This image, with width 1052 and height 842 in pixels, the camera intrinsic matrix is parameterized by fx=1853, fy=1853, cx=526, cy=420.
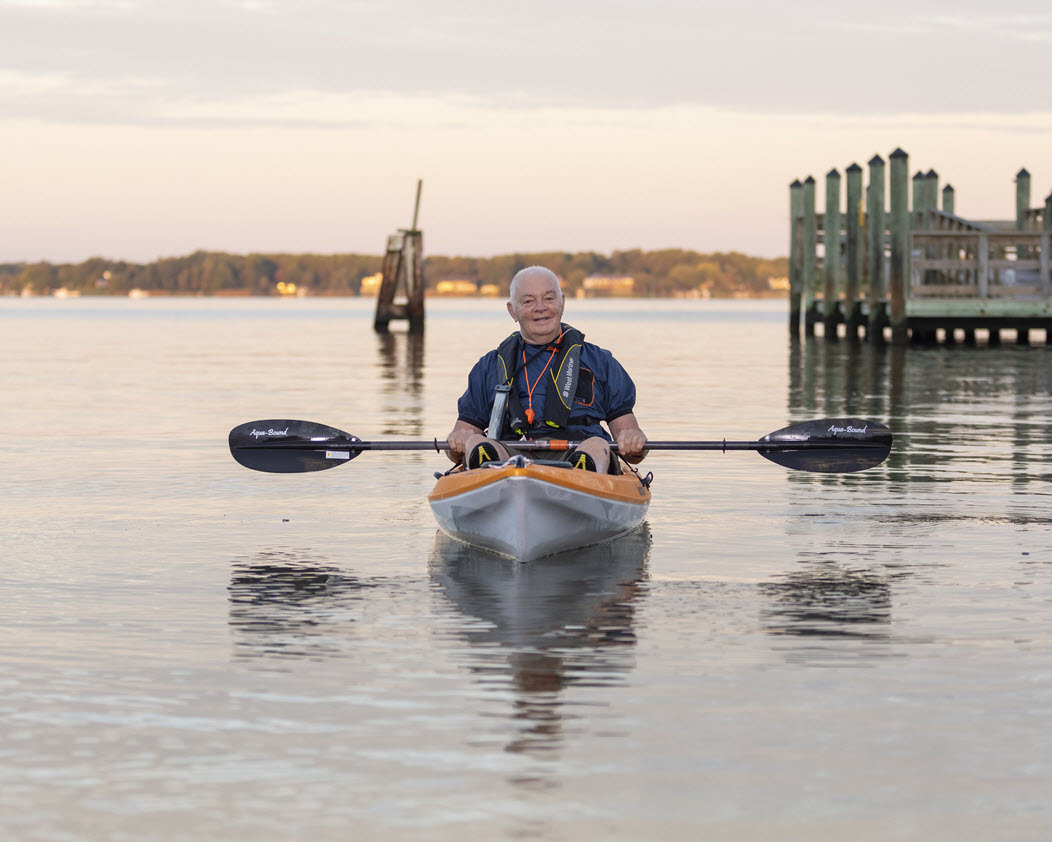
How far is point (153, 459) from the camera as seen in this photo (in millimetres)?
15898

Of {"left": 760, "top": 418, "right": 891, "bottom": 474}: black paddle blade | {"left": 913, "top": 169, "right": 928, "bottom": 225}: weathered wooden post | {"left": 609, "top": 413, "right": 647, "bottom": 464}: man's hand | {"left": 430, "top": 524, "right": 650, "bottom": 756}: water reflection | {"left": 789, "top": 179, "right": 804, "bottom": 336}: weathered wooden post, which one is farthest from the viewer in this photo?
{"left": 789, "top": 179, "right": 804, "bottom": 336}: weathered wooden post

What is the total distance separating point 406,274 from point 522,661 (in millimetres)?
48270

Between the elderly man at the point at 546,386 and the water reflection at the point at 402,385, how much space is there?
323 inches

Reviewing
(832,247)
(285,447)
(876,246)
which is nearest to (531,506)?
(285,447)

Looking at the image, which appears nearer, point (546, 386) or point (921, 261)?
point (546, 386)

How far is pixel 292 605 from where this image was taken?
8344 millimetres

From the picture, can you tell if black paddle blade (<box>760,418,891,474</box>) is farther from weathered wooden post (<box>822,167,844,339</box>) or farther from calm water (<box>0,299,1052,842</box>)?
weathered wooden post (<box>822,167,844,339</box>)

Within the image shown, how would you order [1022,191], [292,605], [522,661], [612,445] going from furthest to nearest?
[1022,191] → [612,445] → [292,605] → [522,661]

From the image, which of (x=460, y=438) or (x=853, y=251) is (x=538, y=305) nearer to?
(x=460, y=438)

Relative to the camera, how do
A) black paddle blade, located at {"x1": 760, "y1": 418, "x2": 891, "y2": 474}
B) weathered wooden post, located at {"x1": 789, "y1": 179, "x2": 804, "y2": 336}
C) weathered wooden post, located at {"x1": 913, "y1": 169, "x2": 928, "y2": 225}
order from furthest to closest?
weathered wooden post, located at {"x1": 789, "y1": 179, "x2": 804, "y2": 336}, weathered wooden post, located at {"x1": 913, "y1": 169, "x2": 928, "y2": 225}, black paddle blade, located at {"x1": 760, "y1": 418, "x2": 891, "y2": 474}

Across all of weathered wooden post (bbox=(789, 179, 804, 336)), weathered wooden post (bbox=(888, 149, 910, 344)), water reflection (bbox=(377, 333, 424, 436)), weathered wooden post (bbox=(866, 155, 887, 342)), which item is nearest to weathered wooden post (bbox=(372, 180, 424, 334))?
water reflection (bbox=(377, 333, 424, 436))

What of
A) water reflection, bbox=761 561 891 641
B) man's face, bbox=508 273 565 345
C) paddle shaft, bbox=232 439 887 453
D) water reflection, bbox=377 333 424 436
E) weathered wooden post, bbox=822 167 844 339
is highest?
weathered wooden post, bbox=822 167 844 339

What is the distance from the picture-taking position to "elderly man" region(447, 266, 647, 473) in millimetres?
9969

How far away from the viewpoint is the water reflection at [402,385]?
20003 millimetres
